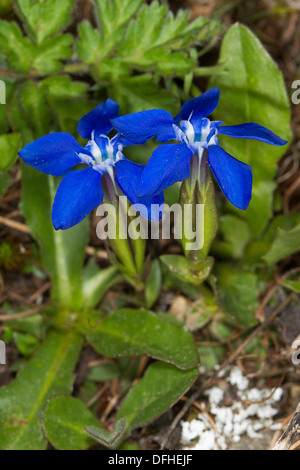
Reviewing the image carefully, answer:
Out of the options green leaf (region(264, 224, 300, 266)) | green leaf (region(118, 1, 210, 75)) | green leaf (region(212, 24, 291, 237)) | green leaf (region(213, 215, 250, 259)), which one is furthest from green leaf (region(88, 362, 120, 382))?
green leaf (region(118, 1, 210, 75))

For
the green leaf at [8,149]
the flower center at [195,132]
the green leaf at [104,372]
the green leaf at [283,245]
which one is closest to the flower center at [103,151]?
the flower center at [195,132]

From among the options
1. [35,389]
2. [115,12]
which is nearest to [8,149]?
[115,12]

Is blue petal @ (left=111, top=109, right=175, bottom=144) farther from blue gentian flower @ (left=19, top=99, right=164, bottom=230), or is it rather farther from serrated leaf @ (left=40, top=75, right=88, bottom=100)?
serrated leaf @ (left=40, top=75, right=88, bottom=100)

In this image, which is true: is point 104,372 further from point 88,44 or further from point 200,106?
point 88,44

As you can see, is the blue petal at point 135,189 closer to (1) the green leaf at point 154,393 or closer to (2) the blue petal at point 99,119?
(2) the blue petal at point 99,119
